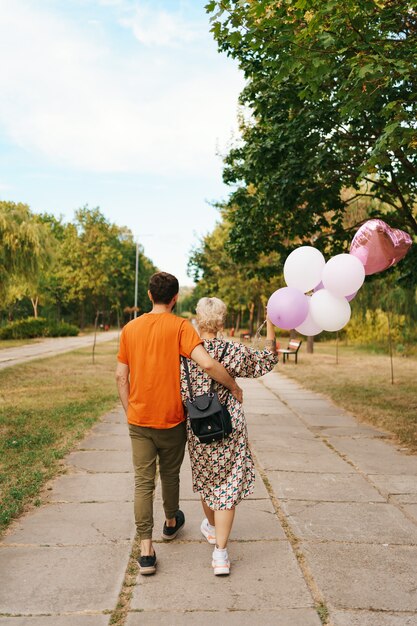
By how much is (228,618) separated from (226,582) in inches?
17.2

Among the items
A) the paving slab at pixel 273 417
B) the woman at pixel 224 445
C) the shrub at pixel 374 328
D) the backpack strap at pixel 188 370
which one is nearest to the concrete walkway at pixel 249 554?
the woman at pixel 224 445

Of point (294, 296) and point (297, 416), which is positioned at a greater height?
point (294, 296)

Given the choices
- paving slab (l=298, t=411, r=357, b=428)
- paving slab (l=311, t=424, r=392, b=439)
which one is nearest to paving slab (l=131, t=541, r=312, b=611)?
paving slab (l=311, t=424, r=392, b=439)

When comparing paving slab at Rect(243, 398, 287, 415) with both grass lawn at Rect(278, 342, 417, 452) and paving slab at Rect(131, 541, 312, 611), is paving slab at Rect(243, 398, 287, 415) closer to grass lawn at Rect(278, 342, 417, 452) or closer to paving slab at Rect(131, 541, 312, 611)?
grass lawn at Rect(278, 342, 417, 452)

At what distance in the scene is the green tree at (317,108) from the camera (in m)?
5.56

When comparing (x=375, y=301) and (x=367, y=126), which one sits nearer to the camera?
(x=367, y=126)

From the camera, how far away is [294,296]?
12.3ft

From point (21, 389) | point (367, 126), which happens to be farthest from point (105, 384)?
point (367, 126)

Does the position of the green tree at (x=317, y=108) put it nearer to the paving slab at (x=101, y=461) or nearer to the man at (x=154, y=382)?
the man at (x=154, y=382)

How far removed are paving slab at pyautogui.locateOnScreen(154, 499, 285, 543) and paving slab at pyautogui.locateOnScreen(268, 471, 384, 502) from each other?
1.35ft

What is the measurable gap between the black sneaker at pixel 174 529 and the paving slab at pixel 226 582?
10 centimetres

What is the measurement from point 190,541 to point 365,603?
1313mm

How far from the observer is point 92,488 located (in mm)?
5094

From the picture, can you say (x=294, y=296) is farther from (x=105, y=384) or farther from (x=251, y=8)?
(x=105, y=384)
